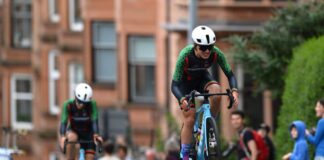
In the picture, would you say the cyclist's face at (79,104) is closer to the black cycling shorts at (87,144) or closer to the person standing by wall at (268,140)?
the black cycling shorts at (87,144)

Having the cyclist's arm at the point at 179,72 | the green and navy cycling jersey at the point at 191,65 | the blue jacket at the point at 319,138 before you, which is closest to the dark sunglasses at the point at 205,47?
the green and navy cycling jersey at the point at 191,65

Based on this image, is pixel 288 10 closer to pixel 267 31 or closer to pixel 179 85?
pixel 267 31

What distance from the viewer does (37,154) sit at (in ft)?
223

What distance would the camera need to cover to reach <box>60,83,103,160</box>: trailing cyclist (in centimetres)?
3012

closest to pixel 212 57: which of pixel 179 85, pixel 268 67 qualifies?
pixel 179 85

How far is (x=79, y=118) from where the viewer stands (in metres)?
→ 30.7

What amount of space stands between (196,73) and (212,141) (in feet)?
3.46

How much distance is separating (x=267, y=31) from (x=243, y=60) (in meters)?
0.86

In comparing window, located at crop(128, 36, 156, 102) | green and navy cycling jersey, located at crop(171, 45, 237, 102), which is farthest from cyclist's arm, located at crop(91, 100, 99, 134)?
window, located at crop(128, 36, 156, 102)

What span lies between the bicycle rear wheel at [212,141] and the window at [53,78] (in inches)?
1668

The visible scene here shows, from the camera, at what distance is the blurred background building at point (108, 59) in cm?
4675

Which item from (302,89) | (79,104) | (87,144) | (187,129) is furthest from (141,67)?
(187,129)

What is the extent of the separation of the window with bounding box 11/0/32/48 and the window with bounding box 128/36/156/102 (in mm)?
16068

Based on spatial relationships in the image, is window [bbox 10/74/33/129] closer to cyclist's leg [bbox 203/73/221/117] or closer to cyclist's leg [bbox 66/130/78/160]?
cyclist's leg [bbox 66/130/78/160]
